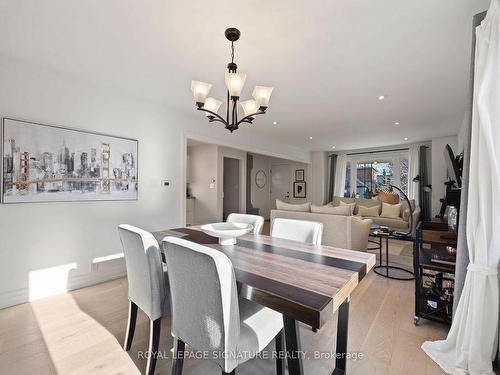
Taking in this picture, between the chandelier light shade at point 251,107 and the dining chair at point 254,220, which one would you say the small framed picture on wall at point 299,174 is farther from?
the chandelier light shade at point 251,107

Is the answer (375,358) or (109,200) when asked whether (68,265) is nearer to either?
(109,200)

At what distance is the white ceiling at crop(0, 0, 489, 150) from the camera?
1.55 meters

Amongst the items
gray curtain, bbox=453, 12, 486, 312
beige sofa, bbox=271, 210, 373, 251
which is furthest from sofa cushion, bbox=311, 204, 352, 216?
gray curtain, bbox=453, 12, 486, 312

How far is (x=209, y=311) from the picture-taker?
100 centimetres

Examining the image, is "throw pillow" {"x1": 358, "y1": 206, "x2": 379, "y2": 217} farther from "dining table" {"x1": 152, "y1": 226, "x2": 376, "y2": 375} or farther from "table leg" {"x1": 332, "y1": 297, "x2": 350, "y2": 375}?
"table leg" {"x1": 332, "y1": 297, "x2": 350, "y2": 375}

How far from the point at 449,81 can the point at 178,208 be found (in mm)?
3857

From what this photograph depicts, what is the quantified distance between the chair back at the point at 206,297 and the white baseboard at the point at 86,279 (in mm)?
2186

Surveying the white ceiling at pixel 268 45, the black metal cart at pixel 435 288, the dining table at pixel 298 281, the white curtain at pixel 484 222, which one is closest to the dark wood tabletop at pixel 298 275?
the dining table at pixel 298 281

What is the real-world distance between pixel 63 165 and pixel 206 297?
2.47 m

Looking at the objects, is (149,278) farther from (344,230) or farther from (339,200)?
(339,200)

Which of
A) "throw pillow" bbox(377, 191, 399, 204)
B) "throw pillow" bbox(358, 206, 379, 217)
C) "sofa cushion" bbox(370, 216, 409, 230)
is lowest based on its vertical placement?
"sofa cushion" bbox(370, 216, 409, 230)

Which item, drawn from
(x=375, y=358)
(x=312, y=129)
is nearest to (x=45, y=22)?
(x=375, y=358)

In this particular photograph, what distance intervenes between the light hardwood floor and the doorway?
4.70m

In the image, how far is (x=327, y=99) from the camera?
3.15 meters
